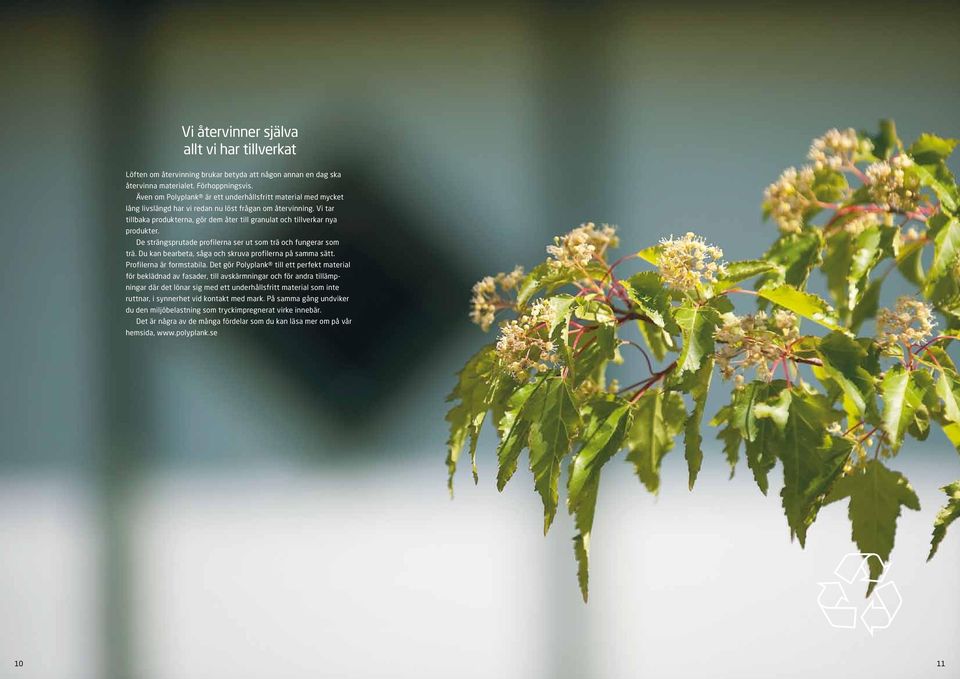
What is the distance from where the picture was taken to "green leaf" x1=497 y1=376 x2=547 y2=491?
2.65ft

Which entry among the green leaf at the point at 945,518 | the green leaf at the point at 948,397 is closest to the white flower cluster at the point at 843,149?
the green leaf at the point at 948,397

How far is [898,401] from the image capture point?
0.73m

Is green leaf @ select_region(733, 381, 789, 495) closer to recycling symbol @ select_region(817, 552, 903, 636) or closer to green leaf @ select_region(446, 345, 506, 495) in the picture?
green leaf @ select_region(446, 345, 506, 495)

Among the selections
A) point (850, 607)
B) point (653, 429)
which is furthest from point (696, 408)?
point (850, 607)

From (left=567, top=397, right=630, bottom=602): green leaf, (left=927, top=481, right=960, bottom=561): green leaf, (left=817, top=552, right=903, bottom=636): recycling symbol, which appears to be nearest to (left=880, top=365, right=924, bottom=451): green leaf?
(left=927, top=481, right=960, bottom=561): green leaf

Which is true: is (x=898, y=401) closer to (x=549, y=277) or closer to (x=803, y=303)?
(x=803, y=303)

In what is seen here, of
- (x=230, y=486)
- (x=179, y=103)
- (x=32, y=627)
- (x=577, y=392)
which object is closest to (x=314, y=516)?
(x=230, y=486)

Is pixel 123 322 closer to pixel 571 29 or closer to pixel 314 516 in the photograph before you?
pixel 314 516

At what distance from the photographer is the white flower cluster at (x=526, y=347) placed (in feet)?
2.73

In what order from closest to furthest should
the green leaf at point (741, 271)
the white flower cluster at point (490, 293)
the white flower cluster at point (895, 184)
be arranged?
the white flower cluster at point (895, 184)
the green leaf at point (741, 271)
the white flower cluster at point (490, 293)

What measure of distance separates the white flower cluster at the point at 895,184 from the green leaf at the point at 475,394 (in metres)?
Result: 0.38

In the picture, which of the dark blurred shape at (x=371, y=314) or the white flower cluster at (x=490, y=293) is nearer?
the white flower cluster at (x=490, y=293)

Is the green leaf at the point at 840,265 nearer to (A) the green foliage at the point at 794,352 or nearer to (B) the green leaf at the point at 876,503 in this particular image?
(A) the green foliage at the point at 794,352

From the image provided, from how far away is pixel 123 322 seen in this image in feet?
6.04
